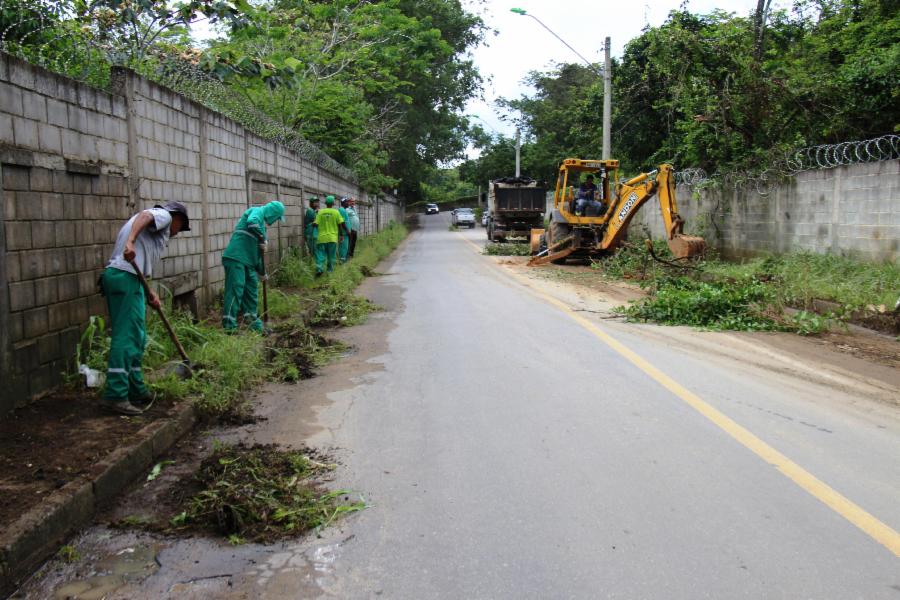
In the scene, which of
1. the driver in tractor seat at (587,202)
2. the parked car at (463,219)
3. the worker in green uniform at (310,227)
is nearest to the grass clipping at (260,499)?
the worker in green uniform at (310,227)

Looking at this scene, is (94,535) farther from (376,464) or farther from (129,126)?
(129,126)

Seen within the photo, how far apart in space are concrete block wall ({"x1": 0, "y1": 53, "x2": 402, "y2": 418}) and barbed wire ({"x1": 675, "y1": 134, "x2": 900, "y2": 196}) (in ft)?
34.8

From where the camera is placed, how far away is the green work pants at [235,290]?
28.7 ft

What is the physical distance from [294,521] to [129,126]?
5269 millimetres

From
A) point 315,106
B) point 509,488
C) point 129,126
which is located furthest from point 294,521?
point 315,106

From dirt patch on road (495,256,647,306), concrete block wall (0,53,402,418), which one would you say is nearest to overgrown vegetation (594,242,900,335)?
dirt patch on road (495,256,647,306)

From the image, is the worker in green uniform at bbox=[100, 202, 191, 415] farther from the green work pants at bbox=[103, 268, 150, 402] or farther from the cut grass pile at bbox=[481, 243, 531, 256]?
the cut grass pile at bbox=[481, 243, 531, 256]

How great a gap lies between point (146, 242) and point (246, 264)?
3193mm

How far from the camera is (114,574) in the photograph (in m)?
3.42

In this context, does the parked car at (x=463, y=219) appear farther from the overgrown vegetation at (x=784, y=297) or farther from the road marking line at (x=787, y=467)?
the road marking line at (x=787, y=467)

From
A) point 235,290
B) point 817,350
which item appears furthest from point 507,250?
point 235,290

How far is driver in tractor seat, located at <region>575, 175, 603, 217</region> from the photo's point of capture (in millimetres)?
19891

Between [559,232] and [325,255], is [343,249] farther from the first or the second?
[559,232]

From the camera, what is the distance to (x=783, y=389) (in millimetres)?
6617
